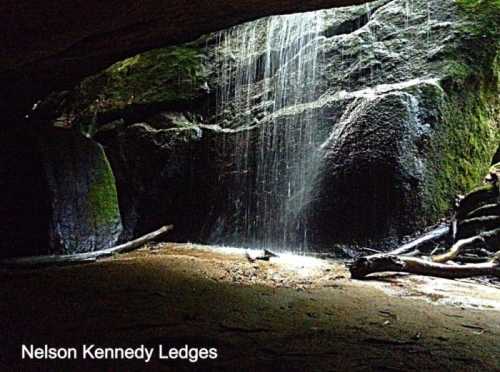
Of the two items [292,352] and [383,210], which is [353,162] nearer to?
[383,210]

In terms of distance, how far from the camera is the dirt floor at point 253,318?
9.59 ft

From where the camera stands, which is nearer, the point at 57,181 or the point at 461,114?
the point at 57,181

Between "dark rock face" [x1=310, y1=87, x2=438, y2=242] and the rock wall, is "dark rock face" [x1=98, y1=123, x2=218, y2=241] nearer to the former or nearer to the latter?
the rock wall

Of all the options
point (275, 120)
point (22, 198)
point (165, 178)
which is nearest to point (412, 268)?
point (275, 120)

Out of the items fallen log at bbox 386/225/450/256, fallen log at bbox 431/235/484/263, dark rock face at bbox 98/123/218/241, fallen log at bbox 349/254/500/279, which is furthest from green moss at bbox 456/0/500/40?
dark rock face at bbox 98/123/218/241

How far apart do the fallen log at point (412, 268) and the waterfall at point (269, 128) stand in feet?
11.1

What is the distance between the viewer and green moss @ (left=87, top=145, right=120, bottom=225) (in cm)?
831

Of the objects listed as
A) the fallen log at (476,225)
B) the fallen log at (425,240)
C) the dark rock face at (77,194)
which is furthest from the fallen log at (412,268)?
the dark rock face at (77,194)

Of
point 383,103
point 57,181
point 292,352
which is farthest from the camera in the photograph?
point 383,103

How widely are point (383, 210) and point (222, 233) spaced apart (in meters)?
3.97

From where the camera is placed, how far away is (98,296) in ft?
14.7

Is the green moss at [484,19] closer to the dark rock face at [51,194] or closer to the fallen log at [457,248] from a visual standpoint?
the fallen log at [457,248]

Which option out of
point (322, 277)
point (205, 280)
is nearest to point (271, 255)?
point (322, 277)

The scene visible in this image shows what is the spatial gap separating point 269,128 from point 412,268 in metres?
5.52
